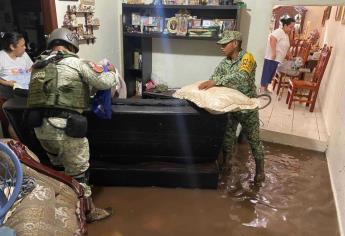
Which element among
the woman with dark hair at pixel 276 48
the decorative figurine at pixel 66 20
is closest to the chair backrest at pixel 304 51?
the woman with dark hair at pixel 276 48

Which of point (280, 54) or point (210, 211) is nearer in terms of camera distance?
point (210, 211)

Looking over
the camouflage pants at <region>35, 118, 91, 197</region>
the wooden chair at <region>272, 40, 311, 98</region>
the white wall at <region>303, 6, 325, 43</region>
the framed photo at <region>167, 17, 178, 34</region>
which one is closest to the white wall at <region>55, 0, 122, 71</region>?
the framed photo at <region>167, 17, 178, 34</region>

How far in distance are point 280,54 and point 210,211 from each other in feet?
12.1

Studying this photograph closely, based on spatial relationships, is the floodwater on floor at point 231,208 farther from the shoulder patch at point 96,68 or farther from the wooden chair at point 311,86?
the wooden chair at point 311,86

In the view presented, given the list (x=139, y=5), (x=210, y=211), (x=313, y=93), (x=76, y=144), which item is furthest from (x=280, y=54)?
(x=76, y=144)

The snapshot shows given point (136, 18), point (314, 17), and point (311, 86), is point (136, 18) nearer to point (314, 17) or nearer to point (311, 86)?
point (311, 86)

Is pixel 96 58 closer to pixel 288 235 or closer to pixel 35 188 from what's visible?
pixel 35 188

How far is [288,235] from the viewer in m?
1.99

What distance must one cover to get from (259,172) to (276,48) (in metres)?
3.11

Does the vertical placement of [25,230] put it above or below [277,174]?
above

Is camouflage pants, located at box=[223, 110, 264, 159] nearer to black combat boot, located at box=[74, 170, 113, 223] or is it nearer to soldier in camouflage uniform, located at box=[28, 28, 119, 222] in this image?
soldier in camouflage uniform, located at box=[28, 28, 119, 222]

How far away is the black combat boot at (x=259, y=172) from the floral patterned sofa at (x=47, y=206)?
1.54 meters

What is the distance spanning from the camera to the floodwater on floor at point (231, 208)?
79.5 inches

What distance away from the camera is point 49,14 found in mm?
2852
